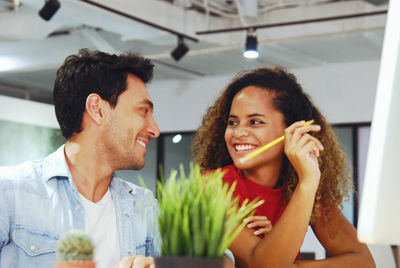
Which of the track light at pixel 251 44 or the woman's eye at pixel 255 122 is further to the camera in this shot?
the track light at pixel 251 44

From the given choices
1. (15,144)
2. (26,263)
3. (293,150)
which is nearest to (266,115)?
A: (293,150)

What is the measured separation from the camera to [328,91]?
696 cm

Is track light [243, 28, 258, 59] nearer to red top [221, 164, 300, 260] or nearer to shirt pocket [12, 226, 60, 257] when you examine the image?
red top [221, 164, 300, 260]

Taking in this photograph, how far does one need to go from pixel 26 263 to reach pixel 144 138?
0.56m

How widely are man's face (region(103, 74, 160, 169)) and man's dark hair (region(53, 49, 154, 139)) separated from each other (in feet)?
0.12

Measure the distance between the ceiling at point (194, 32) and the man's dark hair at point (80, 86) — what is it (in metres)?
2.97

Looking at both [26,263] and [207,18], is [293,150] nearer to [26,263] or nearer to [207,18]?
[26,263]

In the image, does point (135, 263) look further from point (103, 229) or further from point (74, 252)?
point (103, 229)

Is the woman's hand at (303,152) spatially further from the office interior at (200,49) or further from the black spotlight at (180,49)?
the black spotlight at (180,49)

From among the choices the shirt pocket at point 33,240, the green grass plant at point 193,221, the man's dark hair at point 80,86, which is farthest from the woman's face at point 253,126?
the green grass plant at point 193,221

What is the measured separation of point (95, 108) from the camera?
74.3 inches

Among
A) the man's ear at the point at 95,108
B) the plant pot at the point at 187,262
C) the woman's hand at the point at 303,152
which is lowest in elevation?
the plant pot at the point at 187,262

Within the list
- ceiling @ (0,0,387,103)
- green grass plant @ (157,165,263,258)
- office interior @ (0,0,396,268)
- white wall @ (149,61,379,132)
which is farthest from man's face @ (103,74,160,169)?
white wall @ (149,61,379,132)

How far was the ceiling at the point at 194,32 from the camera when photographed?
18.2ft
